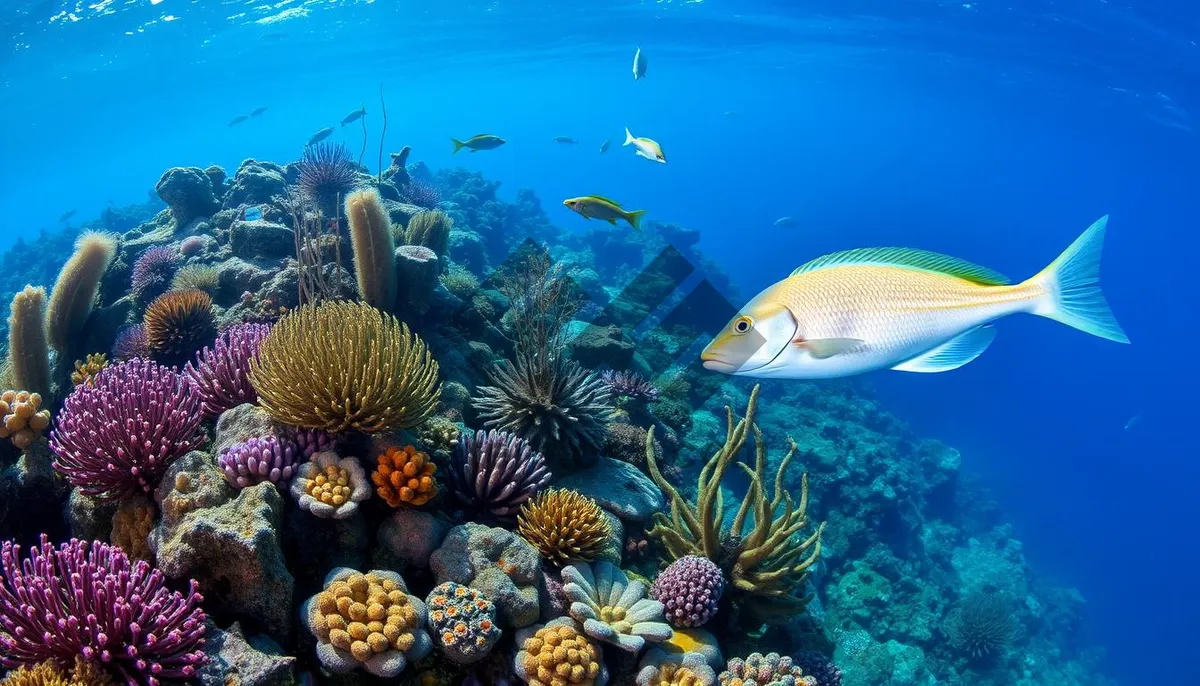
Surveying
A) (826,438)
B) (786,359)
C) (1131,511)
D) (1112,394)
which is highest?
(786,359)

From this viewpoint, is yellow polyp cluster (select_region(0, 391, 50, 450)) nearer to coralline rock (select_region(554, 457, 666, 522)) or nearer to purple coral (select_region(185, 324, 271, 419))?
purple coral (select_region(185, 324, 271, 419))

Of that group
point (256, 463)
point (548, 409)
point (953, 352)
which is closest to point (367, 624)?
point (256, 463)

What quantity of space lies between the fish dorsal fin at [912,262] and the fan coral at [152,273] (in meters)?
9.77

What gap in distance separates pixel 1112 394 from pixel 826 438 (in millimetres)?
63300


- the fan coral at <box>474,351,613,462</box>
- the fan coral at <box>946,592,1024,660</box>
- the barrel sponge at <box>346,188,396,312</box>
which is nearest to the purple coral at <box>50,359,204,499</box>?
the fan coral at <box>474,351,613,462</box>

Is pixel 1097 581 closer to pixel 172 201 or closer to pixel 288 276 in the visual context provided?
pixel 288 276

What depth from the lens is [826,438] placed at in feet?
56.6

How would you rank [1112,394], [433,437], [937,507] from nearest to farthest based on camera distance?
[433,437]
[937,507]
[1112,394]

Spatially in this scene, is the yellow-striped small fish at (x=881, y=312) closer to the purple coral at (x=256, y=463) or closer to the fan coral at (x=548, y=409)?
the purple coral at (x=256, y=463)

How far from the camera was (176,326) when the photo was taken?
21.4ft

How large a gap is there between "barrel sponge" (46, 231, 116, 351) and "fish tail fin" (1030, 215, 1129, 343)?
9438 millimetres

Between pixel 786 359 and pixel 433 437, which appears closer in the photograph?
pixel 786 359

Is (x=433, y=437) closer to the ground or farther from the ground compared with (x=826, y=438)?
farther from the ground

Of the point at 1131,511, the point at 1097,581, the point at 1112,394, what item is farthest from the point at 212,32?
the point at 1112,394
